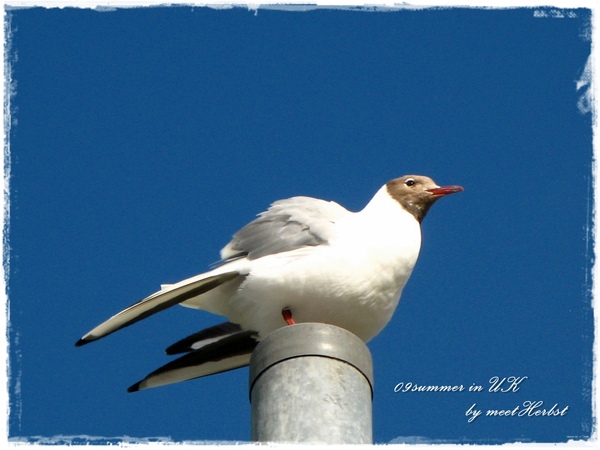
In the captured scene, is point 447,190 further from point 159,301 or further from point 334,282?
point 159,301

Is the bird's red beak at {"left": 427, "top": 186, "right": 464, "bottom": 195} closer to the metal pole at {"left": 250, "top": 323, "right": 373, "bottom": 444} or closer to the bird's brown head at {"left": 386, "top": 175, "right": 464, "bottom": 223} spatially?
the bird's brown head at {"left": 386, "top": 175, "right": 464, "bottom": 223}

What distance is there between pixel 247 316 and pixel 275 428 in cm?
229

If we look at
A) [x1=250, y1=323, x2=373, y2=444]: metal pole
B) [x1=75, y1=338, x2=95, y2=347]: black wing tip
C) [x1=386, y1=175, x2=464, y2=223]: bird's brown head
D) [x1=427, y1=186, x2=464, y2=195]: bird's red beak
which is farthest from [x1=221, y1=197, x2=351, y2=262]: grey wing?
[x1=250, y1=323, x2=373, y2=444]: metal pole

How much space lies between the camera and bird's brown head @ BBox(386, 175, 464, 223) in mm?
8172

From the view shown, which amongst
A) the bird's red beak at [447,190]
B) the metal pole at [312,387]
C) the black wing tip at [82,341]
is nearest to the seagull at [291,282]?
the black wing tip at [82,341]

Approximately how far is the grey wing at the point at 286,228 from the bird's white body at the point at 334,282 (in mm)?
69

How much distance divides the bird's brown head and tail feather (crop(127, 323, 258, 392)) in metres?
1.27

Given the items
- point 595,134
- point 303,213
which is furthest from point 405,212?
point 595,134

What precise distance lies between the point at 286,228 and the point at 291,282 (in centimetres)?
50

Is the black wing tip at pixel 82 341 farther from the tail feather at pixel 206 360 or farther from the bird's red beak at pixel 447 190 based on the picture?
the bird's red beak at pixel 447 190

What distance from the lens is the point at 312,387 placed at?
547 centimetres

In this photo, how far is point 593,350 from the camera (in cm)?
716

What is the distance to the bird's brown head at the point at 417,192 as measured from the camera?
8172 millimetres

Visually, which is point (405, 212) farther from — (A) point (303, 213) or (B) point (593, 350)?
(B) point (593, 350)
